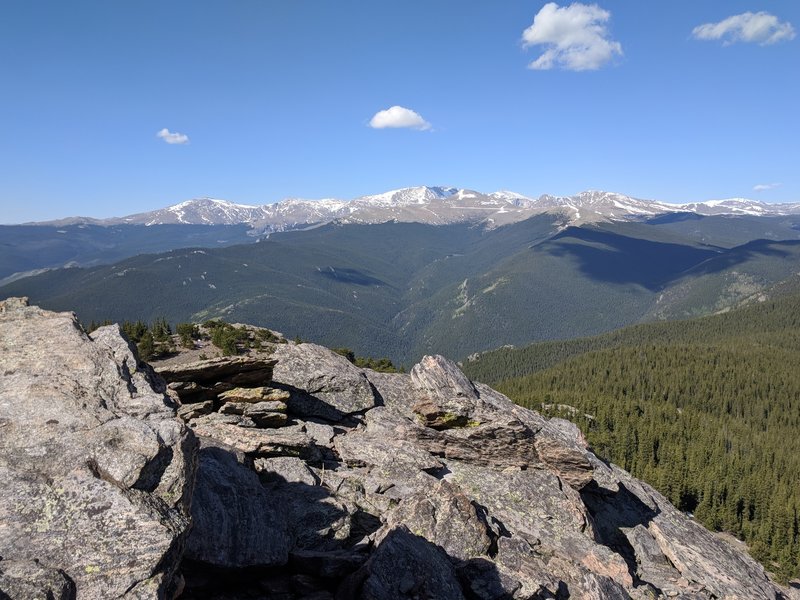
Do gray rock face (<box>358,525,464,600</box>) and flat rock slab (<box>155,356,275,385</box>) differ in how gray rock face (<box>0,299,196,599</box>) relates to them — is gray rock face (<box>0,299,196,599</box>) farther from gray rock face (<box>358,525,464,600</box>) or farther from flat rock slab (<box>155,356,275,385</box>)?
flat rock slab (<box>155,356,275,385</box>)

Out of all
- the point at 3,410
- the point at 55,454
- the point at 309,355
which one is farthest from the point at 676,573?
the point at 3,410

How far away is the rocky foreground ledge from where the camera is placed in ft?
37.3

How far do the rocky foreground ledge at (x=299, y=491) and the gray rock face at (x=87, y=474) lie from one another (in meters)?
0.05

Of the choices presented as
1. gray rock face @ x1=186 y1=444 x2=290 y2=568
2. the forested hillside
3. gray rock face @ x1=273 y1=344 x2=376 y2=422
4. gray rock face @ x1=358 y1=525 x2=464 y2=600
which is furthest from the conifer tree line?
the forested hillside

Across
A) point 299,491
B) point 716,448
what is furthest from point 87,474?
point 716,448

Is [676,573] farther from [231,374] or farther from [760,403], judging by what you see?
[760,403]

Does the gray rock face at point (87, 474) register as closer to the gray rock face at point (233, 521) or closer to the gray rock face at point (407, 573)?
the gray rock face at point (233, 521)

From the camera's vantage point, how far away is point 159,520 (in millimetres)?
11422

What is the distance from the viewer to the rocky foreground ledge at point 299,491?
11.4 metres

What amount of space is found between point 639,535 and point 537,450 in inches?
329

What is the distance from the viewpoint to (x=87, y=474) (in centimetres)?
1202

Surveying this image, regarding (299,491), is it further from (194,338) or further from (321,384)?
(194,338)

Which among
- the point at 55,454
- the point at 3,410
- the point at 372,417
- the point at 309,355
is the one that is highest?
the point at 3,410

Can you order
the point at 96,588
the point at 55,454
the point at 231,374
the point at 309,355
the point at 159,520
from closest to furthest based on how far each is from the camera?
1. the point at 96,588
2. the point at 159,520
3. the point at 55,454
4. the point at 231,374
5. the point at 309,355
